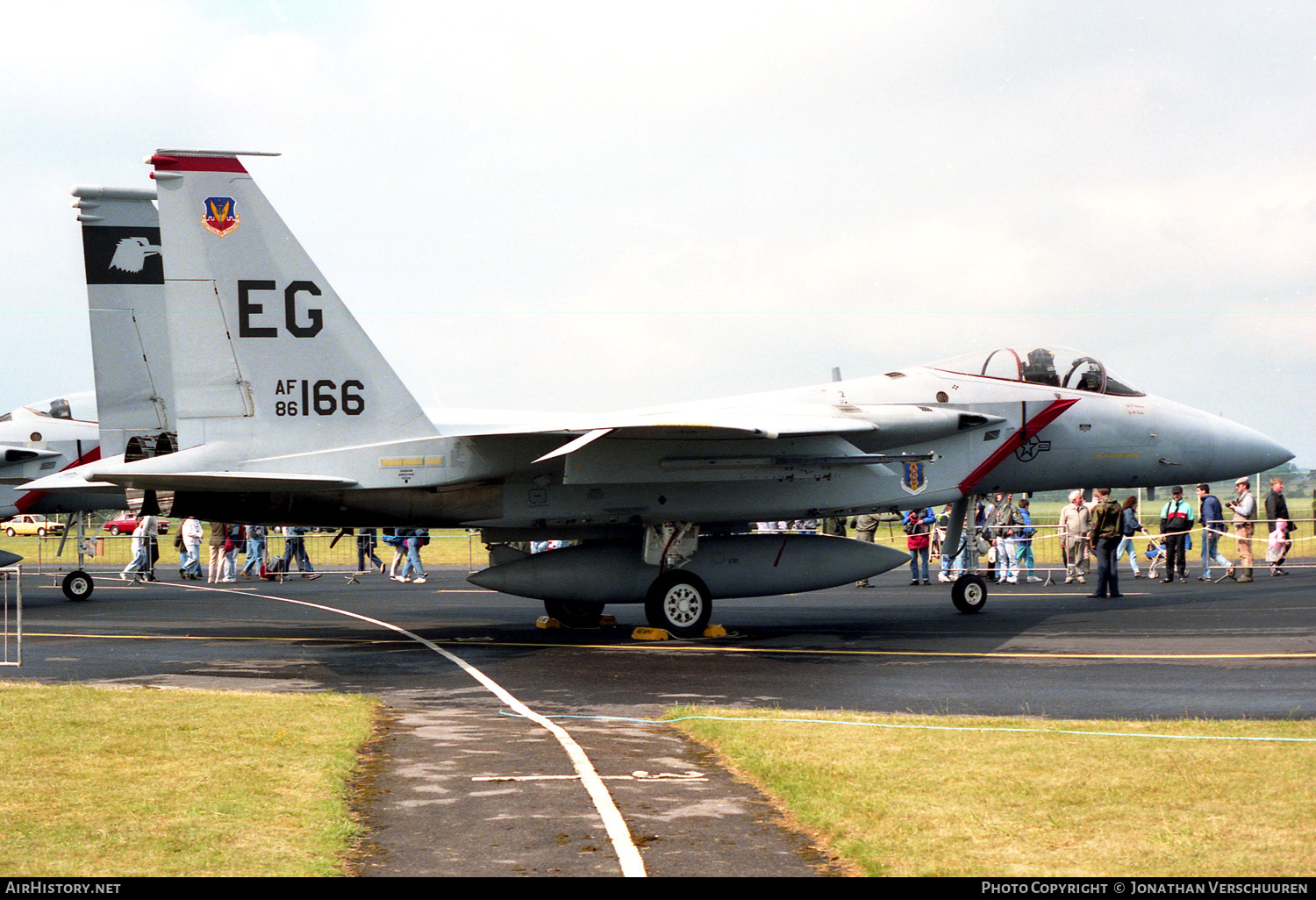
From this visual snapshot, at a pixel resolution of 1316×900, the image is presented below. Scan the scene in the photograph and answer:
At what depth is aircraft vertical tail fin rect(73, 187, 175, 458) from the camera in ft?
64.5

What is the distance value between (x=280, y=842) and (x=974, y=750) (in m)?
4.37

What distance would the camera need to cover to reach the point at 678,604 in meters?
16.1

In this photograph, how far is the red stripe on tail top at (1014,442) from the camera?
1741 centimetres

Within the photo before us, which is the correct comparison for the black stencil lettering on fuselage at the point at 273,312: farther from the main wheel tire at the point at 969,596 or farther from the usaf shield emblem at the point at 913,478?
the main wheel tire at the point at 969,596

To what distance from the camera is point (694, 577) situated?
16281 mm

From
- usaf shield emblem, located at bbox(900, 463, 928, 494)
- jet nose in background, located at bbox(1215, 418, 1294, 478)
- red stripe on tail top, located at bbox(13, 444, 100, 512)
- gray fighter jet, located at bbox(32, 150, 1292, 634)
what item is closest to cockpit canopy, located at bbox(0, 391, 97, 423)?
red stripe on tail top, located at bbox(13, 444, 100, 512)

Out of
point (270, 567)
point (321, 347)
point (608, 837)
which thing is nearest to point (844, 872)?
point (608, 837)

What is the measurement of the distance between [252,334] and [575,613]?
19.9 ft

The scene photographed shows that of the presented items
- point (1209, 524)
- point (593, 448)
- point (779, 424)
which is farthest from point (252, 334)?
point (1209, 524)

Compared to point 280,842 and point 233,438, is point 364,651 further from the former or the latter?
point 280,842

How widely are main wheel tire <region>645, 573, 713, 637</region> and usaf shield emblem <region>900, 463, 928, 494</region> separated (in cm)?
333

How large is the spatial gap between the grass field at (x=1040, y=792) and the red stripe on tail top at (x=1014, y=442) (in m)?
8.67

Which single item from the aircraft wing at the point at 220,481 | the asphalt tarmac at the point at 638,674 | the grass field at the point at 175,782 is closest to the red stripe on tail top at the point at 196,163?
the aircraft wing at the point at 220,481

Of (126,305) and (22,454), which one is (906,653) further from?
(22,454)
